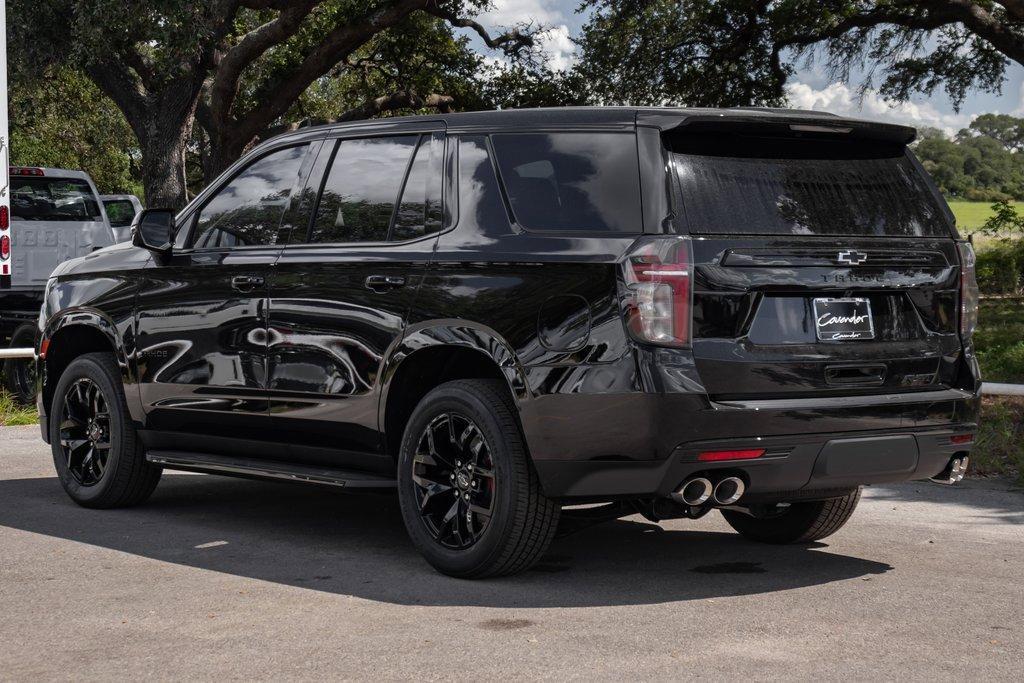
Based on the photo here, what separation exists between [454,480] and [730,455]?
1.25m

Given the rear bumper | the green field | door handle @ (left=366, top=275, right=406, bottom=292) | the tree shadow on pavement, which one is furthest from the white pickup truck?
the green field

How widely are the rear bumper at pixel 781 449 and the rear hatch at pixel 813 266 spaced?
85 millimetres

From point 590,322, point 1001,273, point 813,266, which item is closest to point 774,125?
point 813,266

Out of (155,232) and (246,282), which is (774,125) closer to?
(246,282)

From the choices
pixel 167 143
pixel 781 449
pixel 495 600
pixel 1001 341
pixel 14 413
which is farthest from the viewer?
pixel 167 143

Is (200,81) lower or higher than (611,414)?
higher

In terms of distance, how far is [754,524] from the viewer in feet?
23.1

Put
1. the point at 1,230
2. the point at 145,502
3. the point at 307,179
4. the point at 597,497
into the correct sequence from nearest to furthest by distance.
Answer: the point at 597,497
the point at 307,179
the point at 145,502
the point at 1,230

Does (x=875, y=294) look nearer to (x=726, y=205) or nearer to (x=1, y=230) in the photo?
(x=726, y=205)

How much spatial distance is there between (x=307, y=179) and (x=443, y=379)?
1.29 m

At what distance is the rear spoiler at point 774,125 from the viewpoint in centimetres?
559

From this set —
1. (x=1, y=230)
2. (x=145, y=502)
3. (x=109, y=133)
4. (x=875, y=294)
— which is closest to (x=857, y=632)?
(x=875, y=294)

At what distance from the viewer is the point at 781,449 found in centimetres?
545

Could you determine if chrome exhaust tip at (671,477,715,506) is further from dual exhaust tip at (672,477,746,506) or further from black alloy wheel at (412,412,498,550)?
black alloy wheel at (412,412,498,550)
